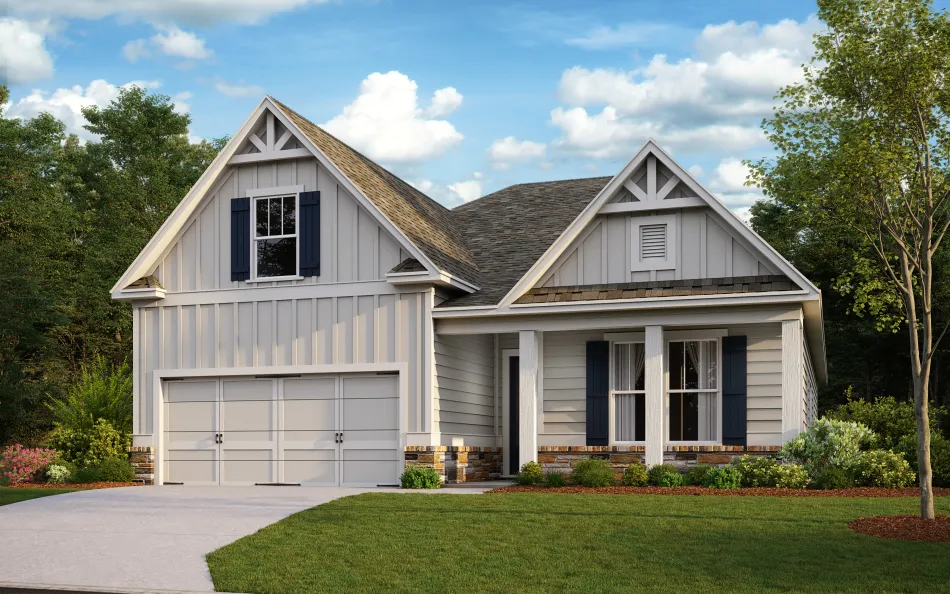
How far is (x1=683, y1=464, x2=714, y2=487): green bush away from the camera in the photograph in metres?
16.9

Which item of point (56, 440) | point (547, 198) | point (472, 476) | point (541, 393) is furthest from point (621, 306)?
point (56, 440)

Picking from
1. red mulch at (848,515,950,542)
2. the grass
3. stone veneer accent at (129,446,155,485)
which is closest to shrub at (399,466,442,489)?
the grass

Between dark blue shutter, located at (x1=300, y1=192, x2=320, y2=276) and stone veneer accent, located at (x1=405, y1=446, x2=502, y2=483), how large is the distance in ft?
13.0

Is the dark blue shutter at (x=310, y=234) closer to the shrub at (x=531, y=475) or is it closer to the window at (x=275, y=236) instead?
the window at (x=275, y=236)

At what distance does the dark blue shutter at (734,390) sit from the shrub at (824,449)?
886 mm

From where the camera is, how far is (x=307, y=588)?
9.49 meters

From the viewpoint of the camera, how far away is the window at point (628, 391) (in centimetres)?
1853

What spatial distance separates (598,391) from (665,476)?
2293 millimetres

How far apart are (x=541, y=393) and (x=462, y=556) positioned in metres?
8.73

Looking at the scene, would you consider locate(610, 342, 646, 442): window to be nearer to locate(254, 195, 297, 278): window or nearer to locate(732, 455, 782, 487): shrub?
locate(732, 455, 782, 487): shrub

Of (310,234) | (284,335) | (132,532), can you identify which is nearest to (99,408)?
(284,335)

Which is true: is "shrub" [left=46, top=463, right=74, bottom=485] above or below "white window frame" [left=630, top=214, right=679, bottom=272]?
below

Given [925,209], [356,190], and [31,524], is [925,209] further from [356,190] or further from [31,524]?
[31,524]

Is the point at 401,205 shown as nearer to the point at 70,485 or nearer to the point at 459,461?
the point at 459,461
